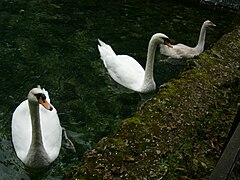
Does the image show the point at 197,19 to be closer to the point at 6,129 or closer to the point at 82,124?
the point at 82,124

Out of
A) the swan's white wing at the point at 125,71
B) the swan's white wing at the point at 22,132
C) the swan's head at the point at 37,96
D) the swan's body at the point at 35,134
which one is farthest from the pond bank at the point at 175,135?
the swan's white wing at the point at 125,71

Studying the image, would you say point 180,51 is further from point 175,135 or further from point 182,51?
point 175,135

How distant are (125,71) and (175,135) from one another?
3069 mm

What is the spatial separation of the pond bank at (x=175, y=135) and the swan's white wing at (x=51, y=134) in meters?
1.23

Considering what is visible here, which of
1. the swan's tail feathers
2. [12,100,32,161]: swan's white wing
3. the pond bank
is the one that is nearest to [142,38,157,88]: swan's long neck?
the swan's tail feathers

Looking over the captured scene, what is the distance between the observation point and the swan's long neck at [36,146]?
14.7 feet

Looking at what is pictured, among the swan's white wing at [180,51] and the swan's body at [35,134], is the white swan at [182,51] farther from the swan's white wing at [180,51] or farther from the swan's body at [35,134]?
the swan's body at [35,134]

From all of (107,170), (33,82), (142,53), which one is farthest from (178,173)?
(142,53)

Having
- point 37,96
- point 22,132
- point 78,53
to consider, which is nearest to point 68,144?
point 22,132

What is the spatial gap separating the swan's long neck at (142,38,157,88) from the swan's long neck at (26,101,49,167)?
240 centimetres

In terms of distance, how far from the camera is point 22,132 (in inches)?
197

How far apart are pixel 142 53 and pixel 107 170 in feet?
16.3

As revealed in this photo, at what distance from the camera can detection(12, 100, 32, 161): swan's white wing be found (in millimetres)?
4898

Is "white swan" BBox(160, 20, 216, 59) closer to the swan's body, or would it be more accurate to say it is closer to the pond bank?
the pond bank
